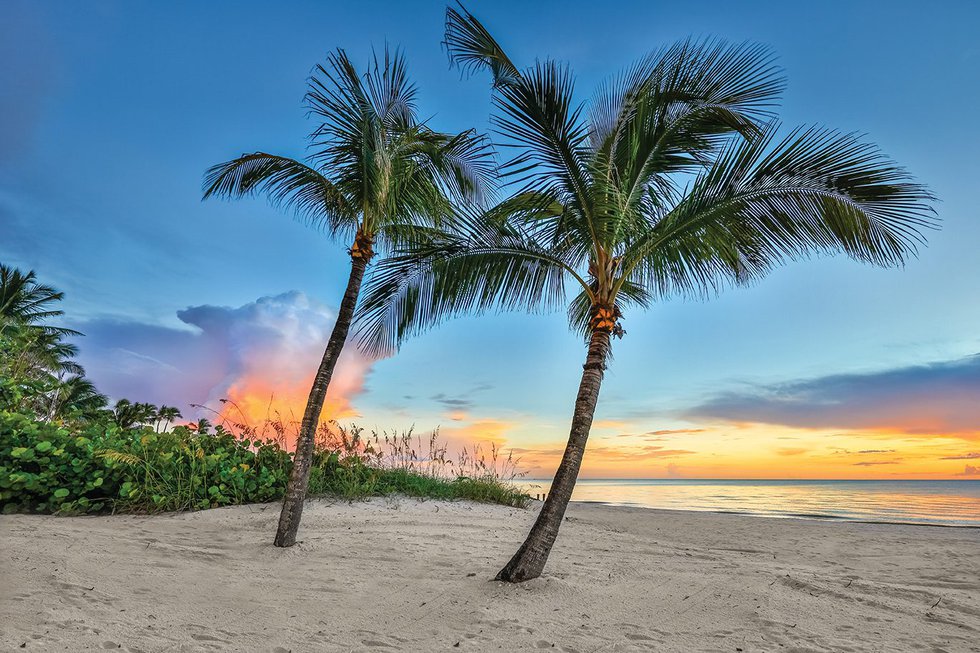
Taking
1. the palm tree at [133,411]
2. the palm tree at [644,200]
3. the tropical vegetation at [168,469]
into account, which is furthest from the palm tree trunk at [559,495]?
the palm tree at [133,411]

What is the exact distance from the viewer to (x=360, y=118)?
690 cm

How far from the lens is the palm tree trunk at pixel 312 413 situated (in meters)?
6.43

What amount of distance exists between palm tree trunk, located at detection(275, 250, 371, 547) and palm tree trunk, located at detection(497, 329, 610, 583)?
2.71 metres

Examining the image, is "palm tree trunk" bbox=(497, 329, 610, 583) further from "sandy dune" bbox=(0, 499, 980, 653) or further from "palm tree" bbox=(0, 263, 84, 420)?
"palm tree" bbox=(0, 263, 84, 420)

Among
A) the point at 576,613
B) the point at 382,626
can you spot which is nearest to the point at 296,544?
the point at 382,626

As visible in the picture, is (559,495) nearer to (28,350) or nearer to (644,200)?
(644,200)

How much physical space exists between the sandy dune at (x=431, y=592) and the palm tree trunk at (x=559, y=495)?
0.19 metres

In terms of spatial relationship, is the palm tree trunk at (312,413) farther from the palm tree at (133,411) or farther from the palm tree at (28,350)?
the palm tree at (133,411)

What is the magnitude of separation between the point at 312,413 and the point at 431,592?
2.75 metres

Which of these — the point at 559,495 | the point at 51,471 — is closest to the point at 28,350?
the point at 51,471

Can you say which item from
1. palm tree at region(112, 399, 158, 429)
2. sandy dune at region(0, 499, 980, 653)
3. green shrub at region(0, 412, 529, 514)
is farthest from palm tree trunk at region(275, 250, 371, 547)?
palm tree at region(112, 399, 158, 429)

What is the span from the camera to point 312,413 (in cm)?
667

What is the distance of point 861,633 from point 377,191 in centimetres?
649

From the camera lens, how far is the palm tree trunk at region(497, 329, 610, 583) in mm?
5137
